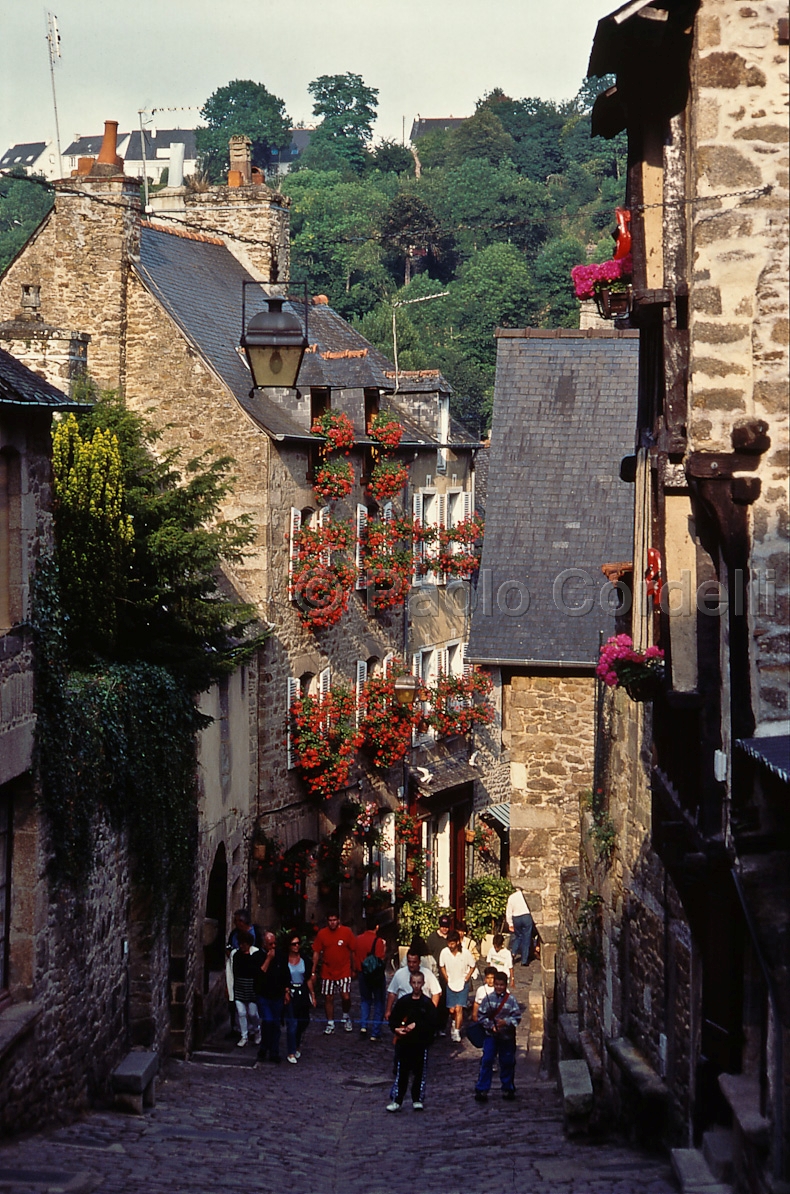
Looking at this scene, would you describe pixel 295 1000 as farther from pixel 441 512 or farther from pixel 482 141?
pixel 482 141

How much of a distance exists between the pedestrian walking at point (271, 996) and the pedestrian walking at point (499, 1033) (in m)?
2.50

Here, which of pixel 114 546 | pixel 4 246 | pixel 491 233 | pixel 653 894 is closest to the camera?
pixel 653 894

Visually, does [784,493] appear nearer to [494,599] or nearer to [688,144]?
[688,144]

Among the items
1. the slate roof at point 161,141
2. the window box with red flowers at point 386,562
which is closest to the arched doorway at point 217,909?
the window box with red flowers at point 386,562

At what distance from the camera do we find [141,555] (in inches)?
586

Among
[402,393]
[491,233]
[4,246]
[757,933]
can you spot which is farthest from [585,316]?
[491,233]

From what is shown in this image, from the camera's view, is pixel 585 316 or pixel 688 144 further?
pixel 585 316

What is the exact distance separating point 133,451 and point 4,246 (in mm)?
49638

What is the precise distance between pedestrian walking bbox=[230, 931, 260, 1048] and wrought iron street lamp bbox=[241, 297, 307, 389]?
546 centimetres

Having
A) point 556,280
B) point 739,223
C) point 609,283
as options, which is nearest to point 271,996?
point 609,283

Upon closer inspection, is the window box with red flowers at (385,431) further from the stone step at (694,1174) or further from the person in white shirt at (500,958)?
the stone step at (694,1174)

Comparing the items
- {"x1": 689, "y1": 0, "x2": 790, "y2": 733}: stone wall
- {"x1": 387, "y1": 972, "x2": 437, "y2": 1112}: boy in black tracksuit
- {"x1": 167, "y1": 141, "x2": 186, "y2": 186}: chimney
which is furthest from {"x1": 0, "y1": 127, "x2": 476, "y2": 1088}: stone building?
{"x1": 689, "y1": 0, "x2": 790, "y2": 733}: stone wall

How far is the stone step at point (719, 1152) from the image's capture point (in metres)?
9.08

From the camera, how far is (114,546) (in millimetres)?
13555
